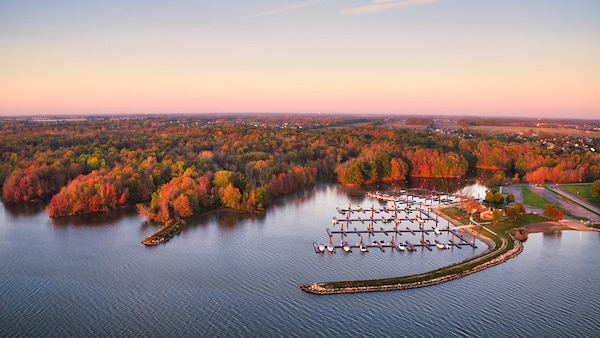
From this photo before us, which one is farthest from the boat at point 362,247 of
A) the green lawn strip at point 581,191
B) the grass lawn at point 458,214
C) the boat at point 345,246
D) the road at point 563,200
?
the green lawn strip at point 581,191

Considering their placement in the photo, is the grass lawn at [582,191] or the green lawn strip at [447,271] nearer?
the green lawn strip at [447,271]

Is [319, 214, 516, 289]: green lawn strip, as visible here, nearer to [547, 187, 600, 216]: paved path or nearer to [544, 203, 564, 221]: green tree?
[544, 203, 564, 221]: green tree

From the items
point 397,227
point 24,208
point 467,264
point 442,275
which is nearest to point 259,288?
point 442,275

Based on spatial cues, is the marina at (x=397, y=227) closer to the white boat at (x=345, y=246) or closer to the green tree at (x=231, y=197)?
the white boat at (x=345, y=246)

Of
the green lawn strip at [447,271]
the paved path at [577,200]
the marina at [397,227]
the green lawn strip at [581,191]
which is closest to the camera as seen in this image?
the green lawn strip at [447,271]

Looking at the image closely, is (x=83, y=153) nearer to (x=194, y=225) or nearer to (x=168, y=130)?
(x=194, y=225)

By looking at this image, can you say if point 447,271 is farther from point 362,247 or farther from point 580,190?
point 580,190
